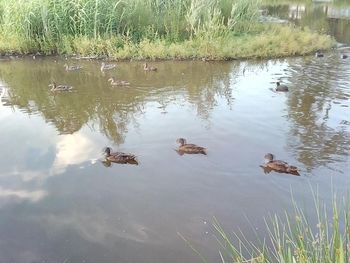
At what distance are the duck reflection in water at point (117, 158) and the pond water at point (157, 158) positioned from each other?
13 cm

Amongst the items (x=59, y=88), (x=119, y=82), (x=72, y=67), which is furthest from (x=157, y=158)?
(x=72, y=67)

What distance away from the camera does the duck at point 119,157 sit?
7.53 meters

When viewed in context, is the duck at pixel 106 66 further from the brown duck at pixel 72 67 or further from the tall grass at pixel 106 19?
the tall grass at pixel 106 19

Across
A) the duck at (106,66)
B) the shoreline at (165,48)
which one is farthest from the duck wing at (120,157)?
the shoreline at (165,48)

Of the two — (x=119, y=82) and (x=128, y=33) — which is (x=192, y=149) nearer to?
(x=119, y=82)

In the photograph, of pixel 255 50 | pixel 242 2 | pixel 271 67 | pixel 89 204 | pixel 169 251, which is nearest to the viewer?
pixel 169 251

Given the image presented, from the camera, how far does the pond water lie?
5574 millimetres

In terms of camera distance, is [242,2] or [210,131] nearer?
[210,131]

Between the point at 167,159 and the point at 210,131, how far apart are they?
1680 millimetres

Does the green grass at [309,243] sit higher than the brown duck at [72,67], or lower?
higher

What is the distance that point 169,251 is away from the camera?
520 cm

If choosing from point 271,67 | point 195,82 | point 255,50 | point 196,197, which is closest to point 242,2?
point 255,50

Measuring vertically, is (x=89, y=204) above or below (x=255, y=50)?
below

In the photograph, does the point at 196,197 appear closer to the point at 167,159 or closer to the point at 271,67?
the point at 167,159
